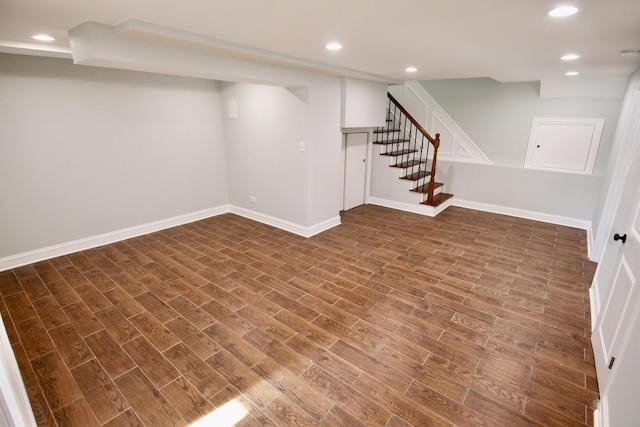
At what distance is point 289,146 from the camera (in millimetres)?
4375

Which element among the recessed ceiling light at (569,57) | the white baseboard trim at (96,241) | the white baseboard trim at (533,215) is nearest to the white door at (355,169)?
the white baseboard trim at (533,215)

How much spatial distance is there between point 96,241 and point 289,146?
2866 millimetres

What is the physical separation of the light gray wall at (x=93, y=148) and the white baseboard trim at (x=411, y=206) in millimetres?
3280

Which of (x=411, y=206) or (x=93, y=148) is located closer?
(x=93, y=148)

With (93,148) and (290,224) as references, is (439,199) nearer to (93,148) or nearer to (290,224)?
(290,224)

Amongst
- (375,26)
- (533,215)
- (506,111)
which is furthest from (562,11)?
(533,215)

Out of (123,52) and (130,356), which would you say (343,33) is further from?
(130,356)

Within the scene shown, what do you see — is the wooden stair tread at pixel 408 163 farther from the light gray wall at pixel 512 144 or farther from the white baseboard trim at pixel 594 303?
the white baseboard trim at pixel 594 303

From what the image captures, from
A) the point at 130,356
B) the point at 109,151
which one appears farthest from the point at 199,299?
the point at 109,151

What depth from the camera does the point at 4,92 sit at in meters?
3.18

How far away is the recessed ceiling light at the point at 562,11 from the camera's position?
171 cm

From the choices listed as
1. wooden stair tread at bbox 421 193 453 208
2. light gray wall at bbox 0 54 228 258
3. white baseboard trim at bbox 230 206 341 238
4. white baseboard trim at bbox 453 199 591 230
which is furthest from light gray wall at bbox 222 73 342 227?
white baseboard trim at bbox 453 199 591 230

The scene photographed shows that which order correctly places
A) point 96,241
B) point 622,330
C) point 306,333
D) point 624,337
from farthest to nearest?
point 96,241
point 306,333
point 622,330
point 624,337

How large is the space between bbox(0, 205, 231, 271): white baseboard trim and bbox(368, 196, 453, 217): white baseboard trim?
3134mm
